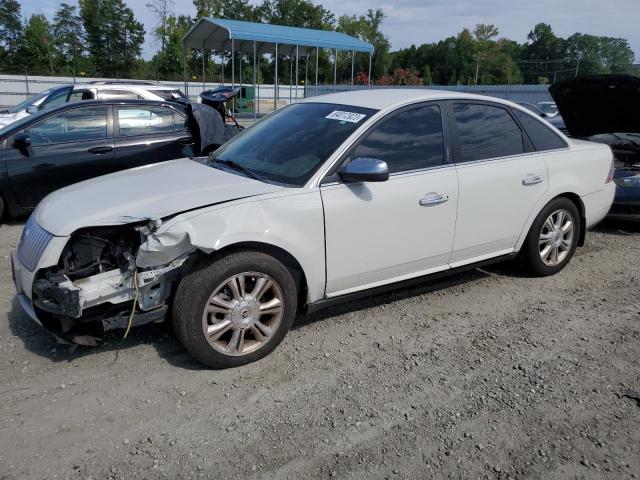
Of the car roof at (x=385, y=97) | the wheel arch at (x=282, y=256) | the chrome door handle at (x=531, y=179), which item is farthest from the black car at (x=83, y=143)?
the chrome door handle at (x=531, y=179)

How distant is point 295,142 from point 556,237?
272 centimetres

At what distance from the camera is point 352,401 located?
9.82ft

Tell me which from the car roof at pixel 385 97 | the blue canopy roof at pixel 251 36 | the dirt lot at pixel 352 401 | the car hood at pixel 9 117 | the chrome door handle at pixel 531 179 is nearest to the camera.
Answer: the dirt lot at pixel 352 401

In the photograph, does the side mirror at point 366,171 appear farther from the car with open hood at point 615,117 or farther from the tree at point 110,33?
the tree at point 110,33

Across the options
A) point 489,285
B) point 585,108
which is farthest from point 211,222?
point 585,108

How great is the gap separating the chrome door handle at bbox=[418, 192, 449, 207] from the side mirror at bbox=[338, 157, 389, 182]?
1.64 feet

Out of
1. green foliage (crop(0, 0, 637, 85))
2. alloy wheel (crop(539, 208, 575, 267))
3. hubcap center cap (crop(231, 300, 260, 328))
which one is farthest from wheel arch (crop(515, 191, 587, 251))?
green foliage (crop(0, 0, 637, 85))

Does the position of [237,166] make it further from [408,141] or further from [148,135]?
[148,135]

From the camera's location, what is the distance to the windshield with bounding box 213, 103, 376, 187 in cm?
358

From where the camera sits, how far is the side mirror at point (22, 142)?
6.21 meters

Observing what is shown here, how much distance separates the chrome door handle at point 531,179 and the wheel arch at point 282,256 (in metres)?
2.20

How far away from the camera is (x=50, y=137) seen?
649cm

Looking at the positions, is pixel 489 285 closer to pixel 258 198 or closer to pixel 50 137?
Result: pixel 258 198

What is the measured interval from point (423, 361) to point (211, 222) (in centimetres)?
167
